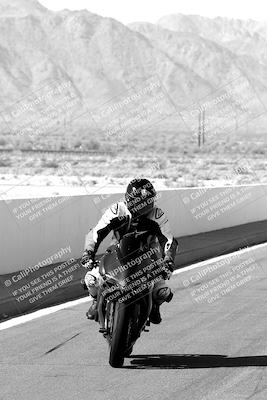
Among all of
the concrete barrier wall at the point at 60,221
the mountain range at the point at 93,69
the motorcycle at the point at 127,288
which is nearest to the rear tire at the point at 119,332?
the motorcycle at the point at 127,288

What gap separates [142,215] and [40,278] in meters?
5.15

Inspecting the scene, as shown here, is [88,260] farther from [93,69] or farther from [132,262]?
[93,69]

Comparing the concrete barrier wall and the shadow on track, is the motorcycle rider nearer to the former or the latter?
the shadow on track

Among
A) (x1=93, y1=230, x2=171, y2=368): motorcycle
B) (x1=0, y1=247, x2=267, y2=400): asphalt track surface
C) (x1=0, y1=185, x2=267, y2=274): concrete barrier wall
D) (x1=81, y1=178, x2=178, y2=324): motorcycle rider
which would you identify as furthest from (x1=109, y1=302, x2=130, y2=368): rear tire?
(x1=0, y1=185, x2=267, y2=274): concrete barrier wall

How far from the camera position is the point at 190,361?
901cm

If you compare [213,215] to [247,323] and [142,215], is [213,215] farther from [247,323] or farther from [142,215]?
[142,215]

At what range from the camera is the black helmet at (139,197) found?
873cm

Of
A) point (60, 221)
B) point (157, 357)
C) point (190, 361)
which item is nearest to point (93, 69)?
point (60, 221)

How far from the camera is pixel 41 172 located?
60.9 m

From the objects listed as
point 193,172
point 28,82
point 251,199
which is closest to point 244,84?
point 28,82

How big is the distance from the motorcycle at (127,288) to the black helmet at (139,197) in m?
0.20

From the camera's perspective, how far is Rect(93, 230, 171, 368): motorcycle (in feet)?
27.7

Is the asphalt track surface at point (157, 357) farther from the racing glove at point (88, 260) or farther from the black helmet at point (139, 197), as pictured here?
the black helmet at point (139, 197)

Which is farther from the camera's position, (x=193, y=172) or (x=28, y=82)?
(x=28, y=82)
